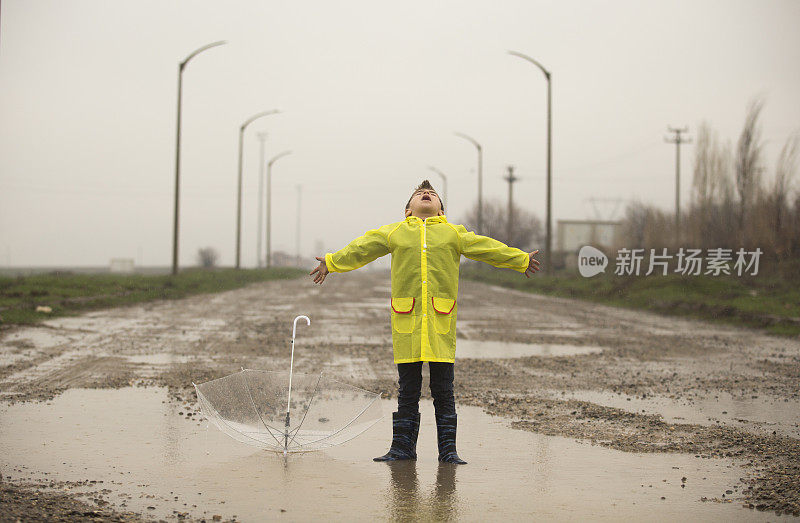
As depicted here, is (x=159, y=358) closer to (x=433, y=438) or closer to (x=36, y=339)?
(x=36, y=339)

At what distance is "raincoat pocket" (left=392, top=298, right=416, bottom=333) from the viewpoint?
6094 mm

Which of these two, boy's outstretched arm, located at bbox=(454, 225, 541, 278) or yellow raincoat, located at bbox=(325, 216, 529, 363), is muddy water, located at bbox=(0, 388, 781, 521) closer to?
yellow raincoat, located at bbox=(325, 216, 529, 363)

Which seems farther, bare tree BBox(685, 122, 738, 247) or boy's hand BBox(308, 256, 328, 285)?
bare tree BBox(685, 122, 738, 247)

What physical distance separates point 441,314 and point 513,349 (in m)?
8.03

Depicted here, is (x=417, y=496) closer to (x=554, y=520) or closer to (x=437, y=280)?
(x=554, y=520)

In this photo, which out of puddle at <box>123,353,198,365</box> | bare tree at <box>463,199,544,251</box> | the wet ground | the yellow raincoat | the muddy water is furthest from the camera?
bare tree at <box>463,199,544,251</box>

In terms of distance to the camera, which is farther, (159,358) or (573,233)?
(573,233)

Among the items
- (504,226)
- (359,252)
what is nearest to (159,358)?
(359,252)

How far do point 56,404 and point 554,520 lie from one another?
5045 millimetres

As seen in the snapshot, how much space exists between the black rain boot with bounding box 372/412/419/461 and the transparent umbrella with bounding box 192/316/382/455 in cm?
24

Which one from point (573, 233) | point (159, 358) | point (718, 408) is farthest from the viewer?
point (573, 233)

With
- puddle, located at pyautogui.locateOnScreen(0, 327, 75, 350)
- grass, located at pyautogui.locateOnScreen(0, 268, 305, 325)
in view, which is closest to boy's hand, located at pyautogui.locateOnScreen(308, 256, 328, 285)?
puddle, located at pyautogui.locateOnScreen(0, 327, 75, 350)

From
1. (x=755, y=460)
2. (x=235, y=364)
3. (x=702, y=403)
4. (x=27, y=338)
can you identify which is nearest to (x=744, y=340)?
(x=702, y=403)

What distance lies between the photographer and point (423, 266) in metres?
6.14
